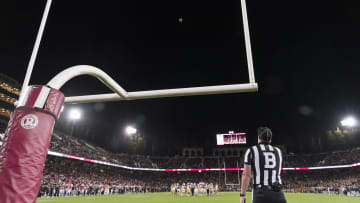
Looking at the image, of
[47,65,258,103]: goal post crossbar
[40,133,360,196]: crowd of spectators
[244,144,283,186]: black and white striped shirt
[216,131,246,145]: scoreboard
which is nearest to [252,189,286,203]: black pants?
[244,144,283,186]: black and white striped shirt

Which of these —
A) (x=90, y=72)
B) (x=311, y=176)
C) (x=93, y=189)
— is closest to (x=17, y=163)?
(x=90, y=72)

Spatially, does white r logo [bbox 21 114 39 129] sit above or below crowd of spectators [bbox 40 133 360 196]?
above

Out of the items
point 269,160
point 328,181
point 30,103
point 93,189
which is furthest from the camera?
point 328,181

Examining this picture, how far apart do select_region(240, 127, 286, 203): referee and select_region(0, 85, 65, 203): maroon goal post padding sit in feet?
7.23

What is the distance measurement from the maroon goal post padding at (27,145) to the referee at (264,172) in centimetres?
220

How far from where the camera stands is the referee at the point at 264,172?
8.82 feet

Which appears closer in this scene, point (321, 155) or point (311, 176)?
point (311, 176)

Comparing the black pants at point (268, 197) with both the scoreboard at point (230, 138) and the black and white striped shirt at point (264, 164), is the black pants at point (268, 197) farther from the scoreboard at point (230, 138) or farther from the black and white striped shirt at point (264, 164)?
the scoreboard at point (230, 138)

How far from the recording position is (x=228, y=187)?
4209cm

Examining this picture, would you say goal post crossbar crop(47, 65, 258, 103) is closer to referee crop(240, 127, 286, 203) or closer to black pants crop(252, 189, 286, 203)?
referee crop(240, 127, 286, 203)

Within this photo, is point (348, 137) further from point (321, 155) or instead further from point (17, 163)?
point (17, 163)

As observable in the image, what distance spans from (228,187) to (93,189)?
85.4 feet

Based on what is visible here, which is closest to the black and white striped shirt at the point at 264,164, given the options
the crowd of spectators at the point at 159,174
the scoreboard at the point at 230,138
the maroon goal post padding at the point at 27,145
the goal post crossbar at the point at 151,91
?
the goal post crossbar at the point at 151,91

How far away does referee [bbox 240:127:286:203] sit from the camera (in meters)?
2.69
